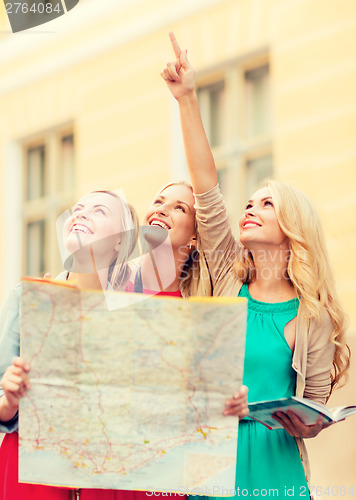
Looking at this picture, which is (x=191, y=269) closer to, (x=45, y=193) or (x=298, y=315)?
(x=298, y=315)

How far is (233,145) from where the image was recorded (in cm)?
572

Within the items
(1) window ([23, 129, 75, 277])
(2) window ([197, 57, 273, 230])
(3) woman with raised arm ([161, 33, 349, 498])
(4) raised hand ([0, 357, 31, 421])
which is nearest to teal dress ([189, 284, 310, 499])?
(3) woman with raised arm ([161, 33, 349, 498])

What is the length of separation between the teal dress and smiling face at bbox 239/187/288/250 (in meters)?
0.22

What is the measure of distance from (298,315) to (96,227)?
65cm

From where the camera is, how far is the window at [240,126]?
558 cm

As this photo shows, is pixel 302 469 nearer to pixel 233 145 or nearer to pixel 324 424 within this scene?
pixel 324 424

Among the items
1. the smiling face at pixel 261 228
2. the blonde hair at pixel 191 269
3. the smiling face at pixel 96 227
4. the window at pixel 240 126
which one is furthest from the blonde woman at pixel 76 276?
the window at pixel 240 126

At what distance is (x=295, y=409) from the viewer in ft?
6.68

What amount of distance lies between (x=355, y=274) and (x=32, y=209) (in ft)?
11.7

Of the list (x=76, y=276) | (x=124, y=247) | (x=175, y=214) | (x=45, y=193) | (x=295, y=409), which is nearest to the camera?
(x=295, y=409)

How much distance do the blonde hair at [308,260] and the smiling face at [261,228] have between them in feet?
0.07

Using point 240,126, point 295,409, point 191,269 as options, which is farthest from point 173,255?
point 240,126

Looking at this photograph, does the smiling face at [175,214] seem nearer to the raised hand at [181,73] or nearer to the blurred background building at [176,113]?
the raised hand at [181,73]

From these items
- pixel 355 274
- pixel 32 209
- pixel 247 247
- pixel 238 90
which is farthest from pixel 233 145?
pixel 247 247
